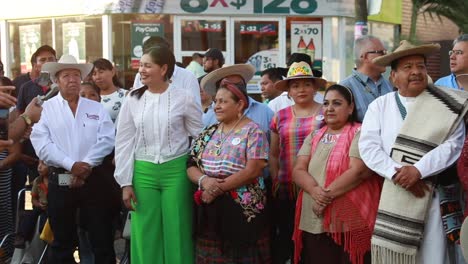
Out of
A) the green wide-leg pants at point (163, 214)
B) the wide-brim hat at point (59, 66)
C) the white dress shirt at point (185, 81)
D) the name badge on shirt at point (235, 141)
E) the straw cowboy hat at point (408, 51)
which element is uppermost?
the straw cowboy hat at point (408, 51)

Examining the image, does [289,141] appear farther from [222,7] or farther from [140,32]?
[140,32]

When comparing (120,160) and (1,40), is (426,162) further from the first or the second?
(1,40)

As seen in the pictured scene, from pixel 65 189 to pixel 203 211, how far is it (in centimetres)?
134

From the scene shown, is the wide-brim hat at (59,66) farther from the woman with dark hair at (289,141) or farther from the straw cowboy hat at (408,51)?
the straw cowboy hat at (408,51)

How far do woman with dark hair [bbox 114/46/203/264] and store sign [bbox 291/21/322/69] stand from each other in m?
8.55

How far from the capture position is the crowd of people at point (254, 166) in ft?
14.3

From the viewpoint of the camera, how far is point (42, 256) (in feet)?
20.3

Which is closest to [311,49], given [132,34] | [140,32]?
[140,32]

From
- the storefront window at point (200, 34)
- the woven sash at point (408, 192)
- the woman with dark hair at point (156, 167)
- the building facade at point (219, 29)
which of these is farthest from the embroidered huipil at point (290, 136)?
the storefront window at point (200, 34)

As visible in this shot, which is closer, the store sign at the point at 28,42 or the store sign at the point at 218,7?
the store sign at the point at 218,7

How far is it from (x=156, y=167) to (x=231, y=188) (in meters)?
0.65

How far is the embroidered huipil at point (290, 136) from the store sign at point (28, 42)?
10.5 meters

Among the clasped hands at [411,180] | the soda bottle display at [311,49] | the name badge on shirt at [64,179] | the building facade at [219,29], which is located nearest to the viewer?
the clasped hands at [411,180]

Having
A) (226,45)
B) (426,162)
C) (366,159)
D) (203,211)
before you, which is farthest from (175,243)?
(226,45)
